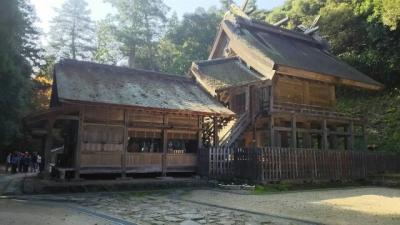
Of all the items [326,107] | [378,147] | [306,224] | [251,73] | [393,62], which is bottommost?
[306,224]

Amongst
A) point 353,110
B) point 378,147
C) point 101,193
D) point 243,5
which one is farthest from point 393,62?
point 101,193

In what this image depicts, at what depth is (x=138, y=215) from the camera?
984cm

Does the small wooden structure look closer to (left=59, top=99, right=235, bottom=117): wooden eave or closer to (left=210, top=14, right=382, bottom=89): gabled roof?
(left=59, top=99, right=235, bottom=117): wooden eave

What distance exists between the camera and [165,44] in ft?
154

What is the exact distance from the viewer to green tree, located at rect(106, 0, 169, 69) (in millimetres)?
46219

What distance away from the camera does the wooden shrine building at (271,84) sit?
22234 millimetres

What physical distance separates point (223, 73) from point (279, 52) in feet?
12.9

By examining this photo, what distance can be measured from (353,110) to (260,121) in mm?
13899

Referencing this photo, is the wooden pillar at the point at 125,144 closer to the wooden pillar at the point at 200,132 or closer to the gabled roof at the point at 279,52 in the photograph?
the wooden pillar at the point at 200,132

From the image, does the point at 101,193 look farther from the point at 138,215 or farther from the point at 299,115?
the point at 299,115

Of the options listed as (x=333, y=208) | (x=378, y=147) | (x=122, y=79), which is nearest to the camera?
(x=333, y=208)

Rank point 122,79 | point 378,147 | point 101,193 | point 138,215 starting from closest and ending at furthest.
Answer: point 138,215, point 101,193, point 122,79, point 378,147

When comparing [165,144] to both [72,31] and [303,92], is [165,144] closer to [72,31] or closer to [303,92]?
[303,92]

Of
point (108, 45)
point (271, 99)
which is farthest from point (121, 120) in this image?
point (108, 45)
